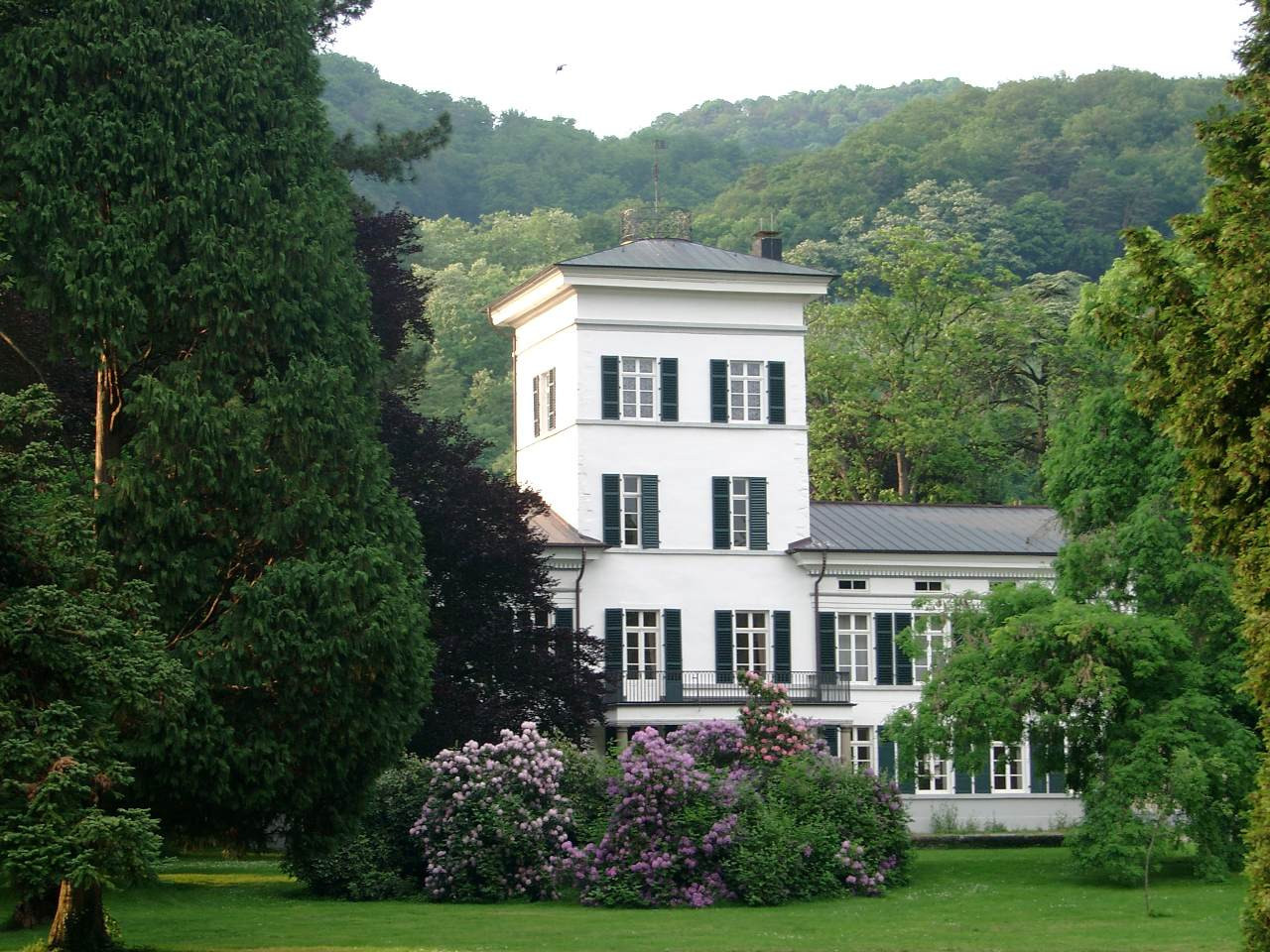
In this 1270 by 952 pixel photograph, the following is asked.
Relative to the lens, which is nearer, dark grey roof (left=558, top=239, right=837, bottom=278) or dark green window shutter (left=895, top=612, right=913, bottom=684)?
dark grey roof (left=558, top=239, right=837, bottom=278)

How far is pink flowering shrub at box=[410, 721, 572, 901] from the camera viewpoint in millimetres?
31328

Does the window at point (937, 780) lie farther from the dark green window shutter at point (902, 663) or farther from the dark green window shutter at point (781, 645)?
the dark green window shutter at point (781, 645)

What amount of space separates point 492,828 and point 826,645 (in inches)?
642

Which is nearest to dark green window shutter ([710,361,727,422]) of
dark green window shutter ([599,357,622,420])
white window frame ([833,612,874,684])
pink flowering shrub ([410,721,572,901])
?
dark green window shutter ([599,357,622,420])

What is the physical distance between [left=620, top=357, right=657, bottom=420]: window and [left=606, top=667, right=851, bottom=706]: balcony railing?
575cm

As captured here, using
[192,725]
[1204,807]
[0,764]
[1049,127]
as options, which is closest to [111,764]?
[0,764]

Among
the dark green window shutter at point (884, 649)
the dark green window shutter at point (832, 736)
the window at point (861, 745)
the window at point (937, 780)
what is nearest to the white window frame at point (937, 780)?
the window at point (937, 780)

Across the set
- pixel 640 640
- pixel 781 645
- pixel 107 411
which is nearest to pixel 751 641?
pixel 781 645

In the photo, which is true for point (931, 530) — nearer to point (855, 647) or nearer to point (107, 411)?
point (855, 647)

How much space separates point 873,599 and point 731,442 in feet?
15.9

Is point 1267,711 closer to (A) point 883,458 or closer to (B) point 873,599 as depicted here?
(B) point 873,599

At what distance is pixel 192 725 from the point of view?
22359 mm

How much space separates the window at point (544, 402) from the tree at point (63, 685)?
88.0 feet

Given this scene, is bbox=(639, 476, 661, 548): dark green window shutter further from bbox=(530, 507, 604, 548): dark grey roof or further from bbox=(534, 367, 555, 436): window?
bbox=(534, 367, 555, 436): window
